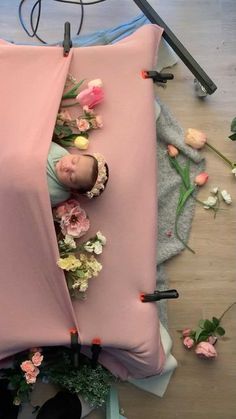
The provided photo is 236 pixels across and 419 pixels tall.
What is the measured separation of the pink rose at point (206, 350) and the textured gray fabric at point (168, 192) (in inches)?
4.9

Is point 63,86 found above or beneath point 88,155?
above

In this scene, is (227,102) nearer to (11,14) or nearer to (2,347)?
(11,14)

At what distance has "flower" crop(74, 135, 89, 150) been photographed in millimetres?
1369

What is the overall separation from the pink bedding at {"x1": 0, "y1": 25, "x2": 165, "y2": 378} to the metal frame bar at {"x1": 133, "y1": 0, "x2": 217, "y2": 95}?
18 cm

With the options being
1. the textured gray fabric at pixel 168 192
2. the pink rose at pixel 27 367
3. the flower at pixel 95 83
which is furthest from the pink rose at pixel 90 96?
the pink rose at pixel 27 367

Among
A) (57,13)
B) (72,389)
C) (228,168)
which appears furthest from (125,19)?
(72,389)

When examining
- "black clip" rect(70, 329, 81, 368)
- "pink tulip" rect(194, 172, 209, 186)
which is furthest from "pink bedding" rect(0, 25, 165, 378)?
"pink tulip" rect(194, 172, 209, 186)

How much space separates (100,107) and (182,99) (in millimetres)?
399

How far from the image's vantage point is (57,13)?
5.73 feet

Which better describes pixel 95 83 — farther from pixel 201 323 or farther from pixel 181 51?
pixel 201 323

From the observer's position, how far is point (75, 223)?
4.26 ft

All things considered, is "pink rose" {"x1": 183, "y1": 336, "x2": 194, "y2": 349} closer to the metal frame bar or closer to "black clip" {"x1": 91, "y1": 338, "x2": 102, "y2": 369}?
"black clip" {"x1": 91, "y1": 338, "x2": 102, "y2": 369}

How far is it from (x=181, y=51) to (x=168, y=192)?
1.52ft

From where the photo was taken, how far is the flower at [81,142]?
1.37m
